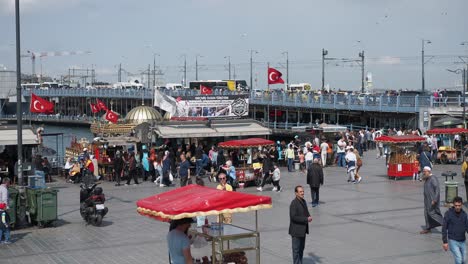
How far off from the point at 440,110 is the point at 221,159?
21.7m

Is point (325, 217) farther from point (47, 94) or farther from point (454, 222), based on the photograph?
point (47, 94)

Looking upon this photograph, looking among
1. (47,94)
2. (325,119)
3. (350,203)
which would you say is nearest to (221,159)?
(350,203)

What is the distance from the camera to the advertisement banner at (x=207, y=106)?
124ft

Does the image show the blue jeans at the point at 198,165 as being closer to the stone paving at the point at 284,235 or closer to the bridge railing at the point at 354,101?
the stone paving at the point at 284,235

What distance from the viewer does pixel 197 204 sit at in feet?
30.4

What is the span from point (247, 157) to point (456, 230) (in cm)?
2011

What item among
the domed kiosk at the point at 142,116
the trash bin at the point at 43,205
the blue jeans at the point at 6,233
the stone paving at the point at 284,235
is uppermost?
the domed kiosk at the point at 142,116

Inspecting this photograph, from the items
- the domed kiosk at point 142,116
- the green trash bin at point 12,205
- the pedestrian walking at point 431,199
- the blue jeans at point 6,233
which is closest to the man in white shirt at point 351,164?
the pedestrian walking at point 431,199

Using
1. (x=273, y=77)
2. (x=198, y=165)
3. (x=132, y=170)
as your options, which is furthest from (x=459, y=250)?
(x=273, y=77)

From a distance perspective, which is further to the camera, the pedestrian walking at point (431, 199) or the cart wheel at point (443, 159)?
the cart wheel at point (443, 159)

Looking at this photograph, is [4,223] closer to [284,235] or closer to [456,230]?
[284,235]

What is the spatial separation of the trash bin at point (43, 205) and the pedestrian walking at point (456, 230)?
993cm

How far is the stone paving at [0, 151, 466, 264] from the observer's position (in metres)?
13.6

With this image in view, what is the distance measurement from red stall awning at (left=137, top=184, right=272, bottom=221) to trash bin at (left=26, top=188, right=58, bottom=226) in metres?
7.44
